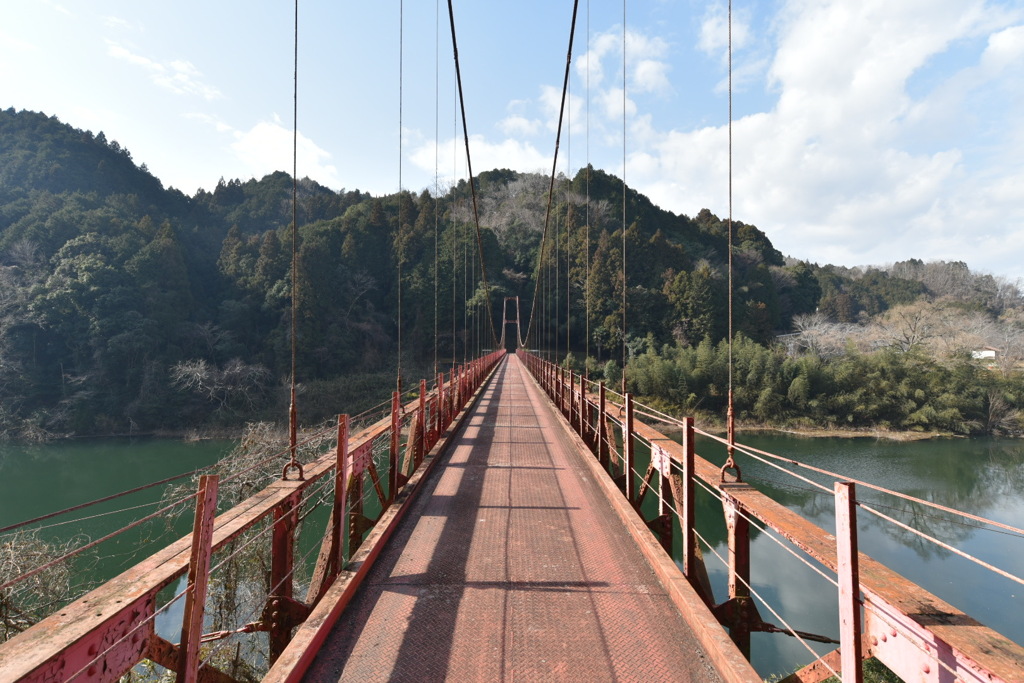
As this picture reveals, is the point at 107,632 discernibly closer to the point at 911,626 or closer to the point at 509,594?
the point at 509,594

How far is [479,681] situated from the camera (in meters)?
1.83

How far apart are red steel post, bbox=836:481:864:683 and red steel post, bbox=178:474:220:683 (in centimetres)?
198

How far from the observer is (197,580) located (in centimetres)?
161

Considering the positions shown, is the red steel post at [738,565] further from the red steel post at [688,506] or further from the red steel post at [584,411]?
the red steel post at [584,411]

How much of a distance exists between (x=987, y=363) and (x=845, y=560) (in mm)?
40892

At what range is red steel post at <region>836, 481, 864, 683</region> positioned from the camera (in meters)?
1.42

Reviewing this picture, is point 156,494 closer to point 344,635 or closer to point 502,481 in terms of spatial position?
point 502,481

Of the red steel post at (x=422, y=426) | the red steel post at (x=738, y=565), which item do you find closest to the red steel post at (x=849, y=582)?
the red steel post at (x=738, y=565)

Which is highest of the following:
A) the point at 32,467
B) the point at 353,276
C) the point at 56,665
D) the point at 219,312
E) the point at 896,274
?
the point at 896,274

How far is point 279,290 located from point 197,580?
1363 inches

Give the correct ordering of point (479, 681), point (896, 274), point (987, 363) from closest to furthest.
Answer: point (479, 681) < point (987, 363) < point (896, 274)

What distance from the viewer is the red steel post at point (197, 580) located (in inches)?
61.9

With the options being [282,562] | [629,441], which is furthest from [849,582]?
[282,562]

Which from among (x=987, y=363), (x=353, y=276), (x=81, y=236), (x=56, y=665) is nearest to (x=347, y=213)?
(x=353, y=276)
